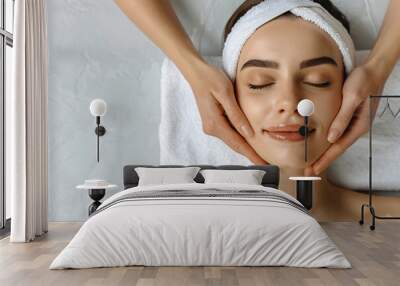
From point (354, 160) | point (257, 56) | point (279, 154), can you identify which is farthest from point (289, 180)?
point (257, 56)

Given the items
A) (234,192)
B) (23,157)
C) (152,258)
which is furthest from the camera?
(23,157)

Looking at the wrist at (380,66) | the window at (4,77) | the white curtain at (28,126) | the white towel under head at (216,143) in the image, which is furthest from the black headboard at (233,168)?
the wrist at (380,66)

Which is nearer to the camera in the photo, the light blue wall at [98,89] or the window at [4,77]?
the window at [4,77]

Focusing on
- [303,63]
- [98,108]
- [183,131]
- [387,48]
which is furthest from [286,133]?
[98,108]

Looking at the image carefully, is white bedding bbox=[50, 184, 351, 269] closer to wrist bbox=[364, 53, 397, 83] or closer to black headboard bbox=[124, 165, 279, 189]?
black headboard bbox=[124, 165, 279, 189]

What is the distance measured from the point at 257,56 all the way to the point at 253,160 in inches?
38.5

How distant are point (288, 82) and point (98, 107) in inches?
71.1

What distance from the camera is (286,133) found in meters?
5.98

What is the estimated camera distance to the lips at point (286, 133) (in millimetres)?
5965

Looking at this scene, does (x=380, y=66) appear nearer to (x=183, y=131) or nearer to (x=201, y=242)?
(x=183, y=131)

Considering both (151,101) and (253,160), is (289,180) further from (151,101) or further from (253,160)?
(151,101)

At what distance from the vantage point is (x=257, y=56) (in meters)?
5.94

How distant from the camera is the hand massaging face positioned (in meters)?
5.88

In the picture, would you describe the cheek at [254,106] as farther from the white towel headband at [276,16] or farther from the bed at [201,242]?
the bed at [201,242]
